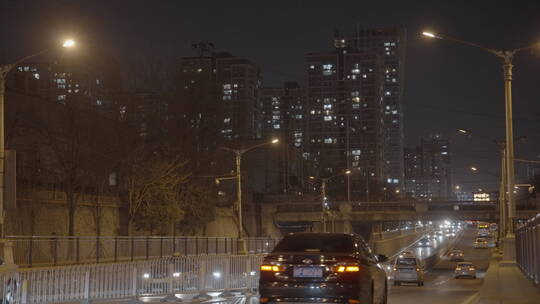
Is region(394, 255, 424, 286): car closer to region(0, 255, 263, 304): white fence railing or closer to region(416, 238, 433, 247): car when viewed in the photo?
region(0, 255, 263, 304): white fence railing

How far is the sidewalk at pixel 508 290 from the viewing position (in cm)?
1962

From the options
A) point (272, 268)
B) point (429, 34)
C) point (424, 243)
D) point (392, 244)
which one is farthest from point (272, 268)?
point (424, 243)

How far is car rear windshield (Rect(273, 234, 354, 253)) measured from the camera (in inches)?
599

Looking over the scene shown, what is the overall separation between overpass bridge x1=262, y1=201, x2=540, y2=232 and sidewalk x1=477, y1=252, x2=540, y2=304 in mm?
67175

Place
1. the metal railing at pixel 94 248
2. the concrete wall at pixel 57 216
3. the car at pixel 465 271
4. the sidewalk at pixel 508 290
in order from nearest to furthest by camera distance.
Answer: the sidewalk at pixel 508 290 < the metal railing at pixel 94 248 < the concrete wall at pixel 57 216 < the car at pixel 465 271

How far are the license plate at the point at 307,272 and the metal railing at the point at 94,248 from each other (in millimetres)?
25407

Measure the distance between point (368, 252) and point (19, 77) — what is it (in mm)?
65888

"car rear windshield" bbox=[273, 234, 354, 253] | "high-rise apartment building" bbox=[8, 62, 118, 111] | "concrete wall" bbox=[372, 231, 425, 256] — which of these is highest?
"high-rise apartment building" bbox=[8, 62, 118, 111]

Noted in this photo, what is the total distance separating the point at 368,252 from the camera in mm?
16062

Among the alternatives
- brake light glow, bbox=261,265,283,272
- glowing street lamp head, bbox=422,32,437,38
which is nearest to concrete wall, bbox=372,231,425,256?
glowing street lamp head, bbox=422,32,437,38

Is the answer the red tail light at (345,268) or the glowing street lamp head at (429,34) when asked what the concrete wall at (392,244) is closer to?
the glowing street lamp head at (429,34)

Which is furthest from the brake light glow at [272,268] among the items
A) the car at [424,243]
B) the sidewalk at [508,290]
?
the car at [424,243]

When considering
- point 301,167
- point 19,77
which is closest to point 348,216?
point 19,77

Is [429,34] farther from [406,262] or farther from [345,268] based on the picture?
[406,262]
